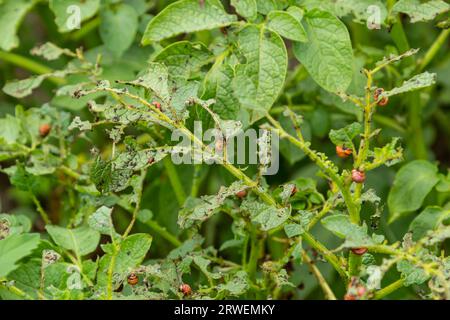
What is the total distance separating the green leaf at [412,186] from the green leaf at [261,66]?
1.12 feet

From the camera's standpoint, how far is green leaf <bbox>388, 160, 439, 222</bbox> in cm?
131

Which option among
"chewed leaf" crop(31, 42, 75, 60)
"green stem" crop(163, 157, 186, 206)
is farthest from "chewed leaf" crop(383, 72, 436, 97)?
"chewed leaf" crop(31, 42, 75, 60)

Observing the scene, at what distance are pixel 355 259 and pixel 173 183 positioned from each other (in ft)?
1.63

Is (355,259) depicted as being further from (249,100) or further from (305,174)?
(305,174)

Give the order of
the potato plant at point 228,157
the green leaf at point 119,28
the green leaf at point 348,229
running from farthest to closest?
the green leaf at point 119,28 → the potato plant at point 228,157 → the green leaf at point 348,229

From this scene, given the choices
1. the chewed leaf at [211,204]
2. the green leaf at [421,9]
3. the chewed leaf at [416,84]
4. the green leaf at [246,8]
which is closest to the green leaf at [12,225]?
the chewed leaf at [211,204]

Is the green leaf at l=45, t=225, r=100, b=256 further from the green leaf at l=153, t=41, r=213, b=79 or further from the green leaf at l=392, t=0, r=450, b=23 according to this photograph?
the green leaf at l=392, t=0, r=450, b=23

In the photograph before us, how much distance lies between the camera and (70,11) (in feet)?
4.47

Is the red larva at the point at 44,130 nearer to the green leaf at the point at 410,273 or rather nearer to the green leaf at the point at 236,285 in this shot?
the green leaf at the point at 236,285

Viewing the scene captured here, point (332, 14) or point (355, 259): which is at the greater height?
point (332, 14)

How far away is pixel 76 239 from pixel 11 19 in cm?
49

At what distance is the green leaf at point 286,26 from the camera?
1149mm

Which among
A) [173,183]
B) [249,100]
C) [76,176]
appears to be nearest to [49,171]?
[76,176]
